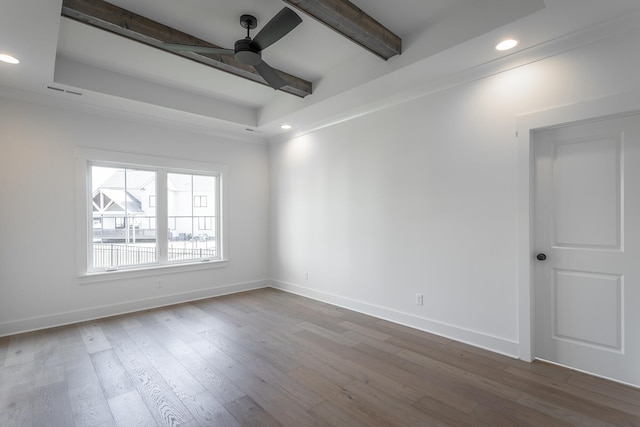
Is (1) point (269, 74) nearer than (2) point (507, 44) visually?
No

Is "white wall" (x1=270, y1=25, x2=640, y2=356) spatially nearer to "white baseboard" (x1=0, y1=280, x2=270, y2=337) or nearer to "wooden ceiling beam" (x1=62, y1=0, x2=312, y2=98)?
"white baseboard" (x1=0, y1=280, x2=270, y2=337)

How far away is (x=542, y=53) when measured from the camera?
2689mm

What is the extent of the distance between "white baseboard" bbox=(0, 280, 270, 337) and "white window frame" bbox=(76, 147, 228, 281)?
384mm

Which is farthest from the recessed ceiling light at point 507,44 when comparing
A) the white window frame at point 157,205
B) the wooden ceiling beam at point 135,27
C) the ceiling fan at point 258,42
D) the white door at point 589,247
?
the white window frame at point 157,205

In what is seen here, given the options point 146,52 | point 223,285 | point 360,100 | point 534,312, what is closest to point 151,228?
point 223,285

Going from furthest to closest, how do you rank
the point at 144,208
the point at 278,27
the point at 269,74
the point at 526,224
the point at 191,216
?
the point at 191,216, the point at 144,208, the point at 269,74, the point at 526,224, the point at 278,27

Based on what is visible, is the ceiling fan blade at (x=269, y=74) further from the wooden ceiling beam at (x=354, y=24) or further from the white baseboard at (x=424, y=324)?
the white baseboard at (x=424, y=324)

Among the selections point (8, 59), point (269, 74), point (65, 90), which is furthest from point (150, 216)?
point (269, 74)

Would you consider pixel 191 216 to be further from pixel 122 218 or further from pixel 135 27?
pixel 135 27

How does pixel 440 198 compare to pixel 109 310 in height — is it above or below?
above

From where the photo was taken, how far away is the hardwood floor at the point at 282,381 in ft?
6.81

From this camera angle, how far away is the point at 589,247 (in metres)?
2.60

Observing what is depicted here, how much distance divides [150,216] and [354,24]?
3.81 m

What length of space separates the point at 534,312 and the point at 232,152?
470 cm
